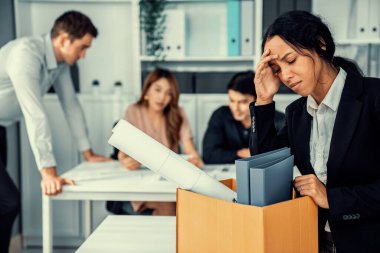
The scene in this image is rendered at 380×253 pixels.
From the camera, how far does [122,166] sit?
2.81 m

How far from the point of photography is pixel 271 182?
1142mm

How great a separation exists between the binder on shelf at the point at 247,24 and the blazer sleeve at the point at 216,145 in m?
0.57

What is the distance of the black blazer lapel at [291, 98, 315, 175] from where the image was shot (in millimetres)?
1453

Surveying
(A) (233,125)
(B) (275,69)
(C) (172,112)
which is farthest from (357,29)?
(B) (275,69)

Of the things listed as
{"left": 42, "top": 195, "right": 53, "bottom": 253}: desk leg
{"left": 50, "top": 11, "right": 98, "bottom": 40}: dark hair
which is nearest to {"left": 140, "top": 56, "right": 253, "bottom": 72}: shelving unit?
{"left": 50, "top": 11, "right": 98, "bottom": 40}: dark hair

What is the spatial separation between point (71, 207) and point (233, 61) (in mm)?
1525

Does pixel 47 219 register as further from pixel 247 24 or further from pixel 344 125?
pixel 247 24

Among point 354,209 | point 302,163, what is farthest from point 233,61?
point 354,209

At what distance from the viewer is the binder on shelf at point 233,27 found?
3421 millimetres

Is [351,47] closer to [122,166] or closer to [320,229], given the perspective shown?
[122,166]

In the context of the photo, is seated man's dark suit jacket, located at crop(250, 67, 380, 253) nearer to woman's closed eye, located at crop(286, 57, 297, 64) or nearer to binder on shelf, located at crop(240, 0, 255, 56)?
woman's closed eye, located at crop(286, 57, 297, 64)

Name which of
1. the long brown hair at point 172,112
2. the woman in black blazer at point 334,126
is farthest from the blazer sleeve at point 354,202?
the long brown hair at point 172,112

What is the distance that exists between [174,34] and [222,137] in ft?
2.75

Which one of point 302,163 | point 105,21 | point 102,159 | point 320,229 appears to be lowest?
point 102,159
